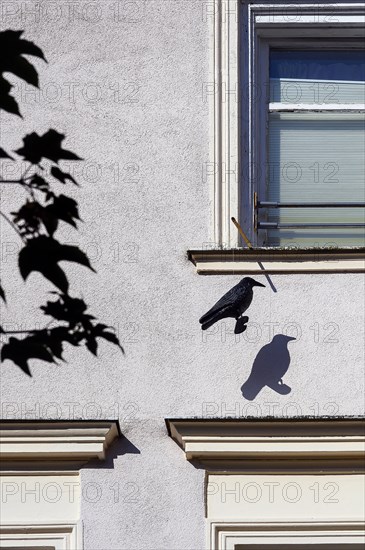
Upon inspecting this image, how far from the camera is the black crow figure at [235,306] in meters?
9.42

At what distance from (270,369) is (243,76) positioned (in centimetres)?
163

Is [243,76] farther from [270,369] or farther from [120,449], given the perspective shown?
[120,449]

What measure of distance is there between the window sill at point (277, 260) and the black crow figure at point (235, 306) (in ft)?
0.42

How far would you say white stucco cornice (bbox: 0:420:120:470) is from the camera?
9250 millimetres

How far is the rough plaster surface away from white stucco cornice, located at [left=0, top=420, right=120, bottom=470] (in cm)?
18

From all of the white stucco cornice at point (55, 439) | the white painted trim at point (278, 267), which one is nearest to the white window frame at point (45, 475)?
the white stucco cornice at point (55, 439)

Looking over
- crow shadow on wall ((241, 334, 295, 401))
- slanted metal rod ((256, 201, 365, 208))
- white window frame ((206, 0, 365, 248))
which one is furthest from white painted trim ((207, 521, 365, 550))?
slanted metal rod ((256, 201, 365, 208))

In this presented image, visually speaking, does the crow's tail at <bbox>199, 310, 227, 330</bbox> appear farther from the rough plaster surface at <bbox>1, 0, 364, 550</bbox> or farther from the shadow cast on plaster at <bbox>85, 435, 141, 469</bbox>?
the shadow cast on plaster at <bbox>85, 435, 141, 469</bbox>

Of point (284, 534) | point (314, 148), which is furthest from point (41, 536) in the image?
point (314, 148)

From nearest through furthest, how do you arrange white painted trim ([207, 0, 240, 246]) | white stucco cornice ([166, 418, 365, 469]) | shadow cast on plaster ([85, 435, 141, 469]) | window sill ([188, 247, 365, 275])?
white stucco cornice ([166, 418, 365, 469]), shadow cast on plaster ([85, 435, 141, 469]), window sill ([188, 247, 365, 275]), white painted trim ([207, 0, 240, 246])

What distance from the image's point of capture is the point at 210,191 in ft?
32.3

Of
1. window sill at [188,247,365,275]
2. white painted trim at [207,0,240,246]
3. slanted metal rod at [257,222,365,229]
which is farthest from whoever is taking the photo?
slanted metal rod at [257,222,365,229]

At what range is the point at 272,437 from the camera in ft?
30.4

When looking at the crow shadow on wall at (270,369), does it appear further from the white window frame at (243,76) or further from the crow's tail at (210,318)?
the white window frame at (243,76)
